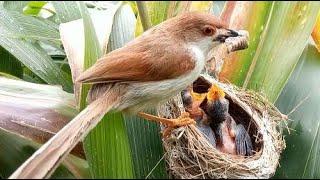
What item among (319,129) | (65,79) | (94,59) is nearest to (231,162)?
(319,129)

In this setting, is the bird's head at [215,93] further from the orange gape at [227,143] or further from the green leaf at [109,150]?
the green leaf at [109,150]

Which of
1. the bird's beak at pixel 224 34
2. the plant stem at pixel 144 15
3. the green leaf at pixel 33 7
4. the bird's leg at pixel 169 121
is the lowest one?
the bird's leg at pixel 169 121

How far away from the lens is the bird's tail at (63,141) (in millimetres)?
1409

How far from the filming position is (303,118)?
211cm

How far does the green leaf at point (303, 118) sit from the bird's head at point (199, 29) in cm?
28

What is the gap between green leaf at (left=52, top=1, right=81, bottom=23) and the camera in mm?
2469

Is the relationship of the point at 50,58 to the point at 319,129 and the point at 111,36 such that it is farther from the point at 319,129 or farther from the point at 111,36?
the point at 319,129

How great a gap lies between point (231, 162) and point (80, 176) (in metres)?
0.47

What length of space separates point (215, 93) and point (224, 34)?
19 cm

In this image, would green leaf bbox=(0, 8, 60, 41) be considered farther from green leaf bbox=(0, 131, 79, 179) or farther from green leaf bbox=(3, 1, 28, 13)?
green leaf bbox=(0, 131, 79, 179)

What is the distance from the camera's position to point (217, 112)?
7.01ft

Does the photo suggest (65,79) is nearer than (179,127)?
No

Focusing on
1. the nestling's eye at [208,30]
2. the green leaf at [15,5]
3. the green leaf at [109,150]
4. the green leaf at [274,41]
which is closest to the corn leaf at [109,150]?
the green leaf at [109,150]

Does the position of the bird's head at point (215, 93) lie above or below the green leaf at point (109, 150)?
above
